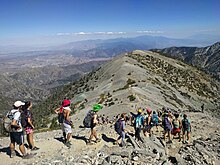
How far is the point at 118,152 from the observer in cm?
1523

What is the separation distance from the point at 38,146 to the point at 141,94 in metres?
26.4

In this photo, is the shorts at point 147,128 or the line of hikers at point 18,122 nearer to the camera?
the line of hikers at point 18,122

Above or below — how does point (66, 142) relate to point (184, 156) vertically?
above

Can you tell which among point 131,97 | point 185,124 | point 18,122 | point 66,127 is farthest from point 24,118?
point 131,97

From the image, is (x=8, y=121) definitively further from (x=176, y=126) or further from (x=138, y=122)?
(x=176, y=126)

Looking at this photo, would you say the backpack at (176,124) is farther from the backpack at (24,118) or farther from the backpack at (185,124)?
the backpack at (24,118)

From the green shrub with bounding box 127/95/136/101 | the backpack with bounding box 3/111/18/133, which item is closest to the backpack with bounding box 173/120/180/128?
the backpack with bounding box 3/111/18/133

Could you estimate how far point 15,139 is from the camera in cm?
1317

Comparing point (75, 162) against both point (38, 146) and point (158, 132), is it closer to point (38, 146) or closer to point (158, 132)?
point (38, 146)

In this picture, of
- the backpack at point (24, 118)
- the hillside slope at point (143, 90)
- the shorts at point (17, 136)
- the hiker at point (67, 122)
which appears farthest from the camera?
the hillside slope at point (143, 90)

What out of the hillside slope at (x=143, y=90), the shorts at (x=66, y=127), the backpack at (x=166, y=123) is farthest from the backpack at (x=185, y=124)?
the hillside slope at (x=143, y=90)

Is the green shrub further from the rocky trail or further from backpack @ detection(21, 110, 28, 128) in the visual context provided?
backpack @ detection(21, 110, 28, 128)

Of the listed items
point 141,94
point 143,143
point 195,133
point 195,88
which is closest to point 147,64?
point 195,88

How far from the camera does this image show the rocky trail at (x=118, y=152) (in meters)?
14.3
